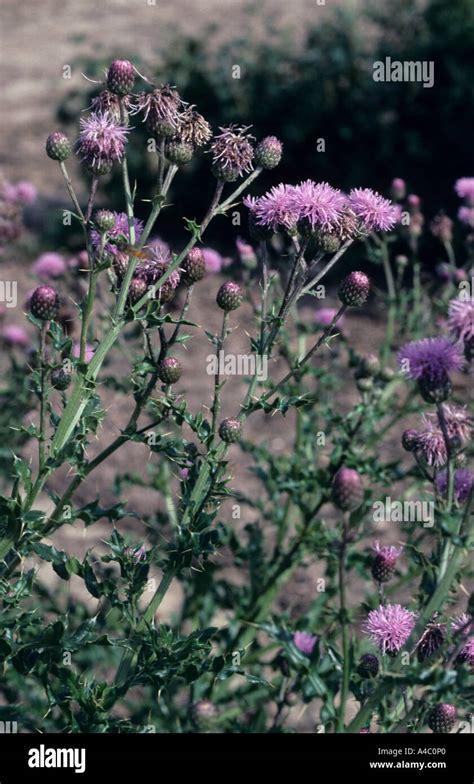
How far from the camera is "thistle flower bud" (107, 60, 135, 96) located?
104 inches

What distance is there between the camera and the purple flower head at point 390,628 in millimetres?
2604

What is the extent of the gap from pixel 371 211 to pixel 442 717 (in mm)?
1278

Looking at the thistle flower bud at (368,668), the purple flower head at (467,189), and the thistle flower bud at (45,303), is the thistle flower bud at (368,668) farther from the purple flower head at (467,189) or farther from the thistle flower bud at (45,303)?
the purple flower head at (467,189)

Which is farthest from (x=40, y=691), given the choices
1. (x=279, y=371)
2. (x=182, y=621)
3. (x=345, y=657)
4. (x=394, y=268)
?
(x=394, y=268)

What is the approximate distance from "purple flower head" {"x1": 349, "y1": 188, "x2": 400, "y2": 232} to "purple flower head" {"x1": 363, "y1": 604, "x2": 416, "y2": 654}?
38.7 inches

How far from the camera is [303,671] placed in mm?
2771

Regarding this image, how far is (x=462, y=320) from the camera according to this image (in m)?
2.35

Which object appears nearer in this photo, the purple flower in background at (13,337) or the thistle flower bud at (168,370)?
the thistle flower bud at (168,370)

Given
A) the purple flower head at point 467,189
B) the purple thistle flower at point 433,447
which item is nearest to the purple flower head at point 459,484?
the purple thistle flower at point 433,447

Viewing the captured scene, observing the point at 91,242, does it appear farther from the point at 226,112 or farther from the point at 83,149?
the point at 226,112

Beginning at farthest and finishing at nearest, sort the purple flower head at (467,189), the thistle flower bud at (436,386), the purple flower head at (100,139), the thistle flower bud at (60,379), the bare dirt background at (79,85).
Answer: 1. the bare dirt background at (79,85)
2. the purple flower head at (467,189)
3. the thistle flower bud at (60,379)
4. the purple flower head at (100,139)
5. the thistle flower bud at (436,386)

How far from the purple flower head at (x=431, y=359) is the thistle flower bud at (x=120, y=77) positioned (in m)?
0.96

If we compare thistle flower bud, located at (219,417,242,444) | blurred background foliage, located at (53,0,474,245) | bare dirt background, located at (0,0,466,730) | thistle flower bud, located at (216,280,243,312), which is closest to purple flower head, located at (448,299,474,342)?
thistle flower bud, located at (219,417,242,444)

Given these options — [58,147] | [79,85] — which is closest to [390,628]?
[58,147]
